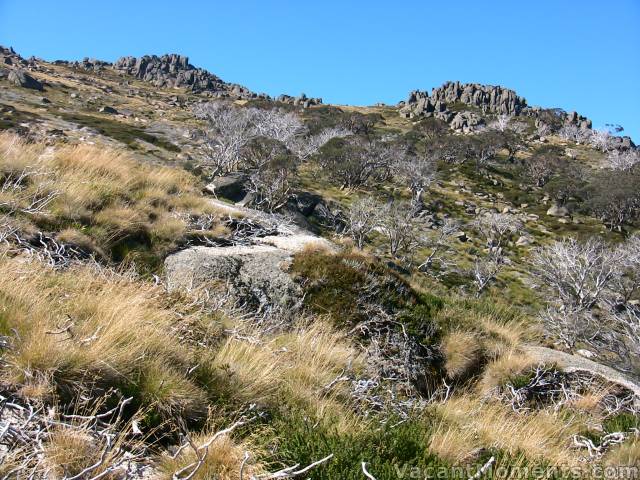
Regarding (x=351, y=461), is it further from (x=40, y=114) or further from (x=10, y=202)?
(x=40, y=114)

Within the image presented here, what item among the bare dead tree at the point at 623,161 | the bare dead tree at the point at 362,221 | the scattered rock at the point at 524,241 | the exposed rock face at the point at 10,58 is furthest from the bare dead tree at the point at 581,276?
the exposed rock face at the point at 10,58

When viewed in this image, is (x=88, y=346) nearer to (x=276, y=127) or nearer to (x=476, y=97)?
(x=276, y=127)

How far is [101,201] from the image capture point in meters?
6.76

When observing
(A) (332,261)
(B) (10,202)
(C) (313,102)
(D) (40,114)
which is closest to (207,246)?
(A) (332,261)

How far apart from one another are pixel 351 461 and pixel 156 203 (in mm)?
6465

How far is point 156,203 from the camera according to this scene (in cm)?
787

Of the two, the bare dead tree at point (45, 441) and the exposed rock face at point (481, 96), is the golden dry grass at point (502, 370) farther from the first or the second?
the exposed rock face at point (481, 96)

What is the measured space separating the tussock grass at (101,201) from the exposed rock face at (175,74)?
126236 mm

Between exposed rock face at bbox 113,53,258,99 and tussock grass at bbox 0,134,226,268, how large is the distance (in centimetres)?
12624

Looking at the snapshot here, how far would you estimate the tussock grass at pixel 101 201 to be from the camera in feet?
19.0

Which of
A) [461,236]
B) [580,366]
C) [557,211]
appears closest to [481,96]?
[557,211]

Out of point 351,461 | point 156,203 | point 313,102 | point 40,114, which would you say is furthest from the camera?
point 313,102

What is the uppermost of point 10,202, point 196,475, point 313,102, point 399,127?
point 313,102

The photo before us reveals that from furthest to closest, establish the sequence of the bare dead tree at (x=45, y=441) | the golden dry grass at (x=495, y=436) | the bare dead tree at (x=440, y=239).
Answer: the bare dead tree at (x=440, y=239), the golden dry grass at (x=495, y=436), the bare dead tree at (x=45, y=441)
